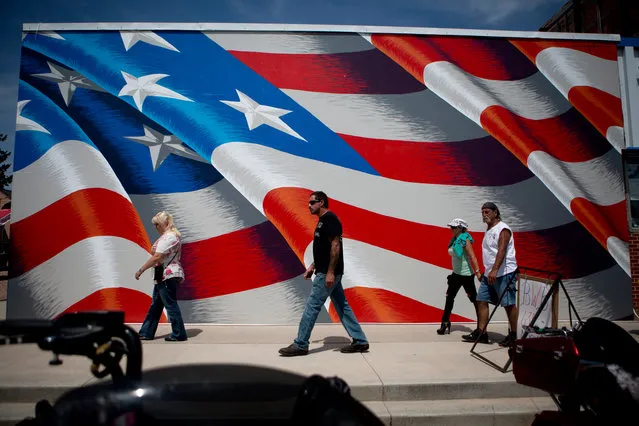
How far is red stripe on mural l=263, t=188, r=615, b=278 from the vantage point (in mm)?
6574

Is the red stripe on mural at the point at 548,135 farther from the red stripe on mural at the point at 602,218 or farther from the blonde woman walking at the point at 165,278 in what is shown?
the blonde woman walking at the point at 165,278

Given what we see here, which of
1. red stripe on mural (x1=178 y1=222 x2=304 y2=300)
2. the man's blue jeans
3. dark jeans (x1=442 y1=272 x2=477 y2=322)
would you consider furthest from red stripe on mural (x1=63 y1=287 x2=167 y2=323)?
dark jeans (x1=442 y1=272 x2=477 y2=322)

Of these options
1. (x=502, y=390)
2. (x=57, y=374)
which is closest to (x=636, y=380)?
(x=502, y=390)

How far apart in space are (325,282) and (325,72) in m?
3.70

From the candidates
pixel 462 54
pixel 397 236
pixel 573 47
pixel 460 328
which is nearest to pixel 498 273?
pixel 460 328

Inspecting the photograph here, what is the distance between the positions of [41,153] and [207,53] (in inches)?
118

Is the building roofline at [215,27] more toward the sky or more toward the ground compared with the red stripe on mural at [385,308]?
more toward the sky

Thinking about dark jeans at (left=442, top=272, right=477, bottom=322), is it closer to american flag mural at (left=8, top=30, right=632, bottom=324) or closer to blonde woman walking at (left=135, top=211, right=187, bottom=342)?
american flag mural at (left=8, top=30, right=632, bottom=324)

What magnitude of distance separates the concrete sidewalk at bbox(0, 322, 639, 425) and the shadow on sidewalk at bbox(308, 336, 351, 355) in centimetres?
1

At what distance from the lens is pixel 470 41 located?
7.12 metres

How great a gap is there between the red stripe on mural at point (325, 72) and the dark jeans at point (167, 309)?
351 cm

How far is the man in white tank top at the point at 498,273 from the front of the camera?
5020mm

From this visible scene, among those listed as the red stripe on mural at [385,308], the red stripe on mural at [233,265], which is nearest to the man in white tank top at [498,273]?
the red stripe on mural at [385,308]

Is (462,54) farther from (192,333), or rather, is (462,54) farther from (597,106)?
(192,333)
